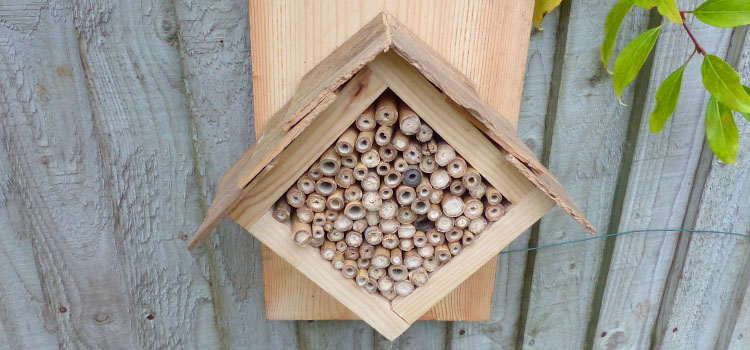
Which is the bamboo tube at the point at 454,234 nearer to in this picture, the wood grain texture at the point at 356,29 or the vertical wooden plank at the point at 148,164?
the wood grain texture at the point at 356,29

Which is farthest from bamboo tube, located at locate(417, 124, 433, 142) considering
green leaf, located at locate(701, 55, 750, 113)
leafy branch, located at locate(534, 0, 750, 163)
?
green leaf, located at locate(701, 55, 750, 113)

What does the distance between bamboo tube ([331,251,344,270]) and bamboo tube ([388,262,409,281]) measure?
0.18 ft

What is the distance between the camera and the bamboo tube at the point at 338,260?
1.98 ft

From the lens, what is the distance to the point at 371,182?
0.54 m

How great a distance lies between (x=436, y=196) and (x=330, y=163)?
0.12 metres

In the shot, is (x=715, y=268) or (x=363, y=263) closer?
(x=363, y=263)

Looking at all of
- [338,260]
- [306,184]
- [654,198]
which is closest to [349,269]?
[338,260]

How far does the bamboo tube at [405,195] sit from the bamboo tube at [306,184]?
0.09 meters

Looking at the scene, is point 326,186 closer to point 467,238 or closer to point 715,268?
point 467,238

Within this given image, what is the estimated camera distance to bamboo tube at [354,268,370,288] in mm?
608

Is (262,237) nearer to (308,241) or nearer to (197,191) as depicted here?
(308,241)

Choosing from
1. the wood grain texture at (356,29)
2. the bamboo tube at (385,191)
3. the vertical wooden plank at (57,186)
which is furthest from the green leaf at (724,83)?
the vertical wooden plank at (57,186)

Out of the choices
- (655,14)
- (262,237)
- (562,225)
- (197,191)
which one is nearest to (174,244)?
(197,191)

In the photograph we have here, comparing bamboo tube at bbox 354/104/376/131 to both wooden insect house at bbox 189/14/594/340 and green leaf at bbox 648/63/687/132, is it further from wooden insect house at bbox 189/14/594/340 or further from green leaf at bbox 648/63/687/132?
green leaf at bbox 648/63/687/132
